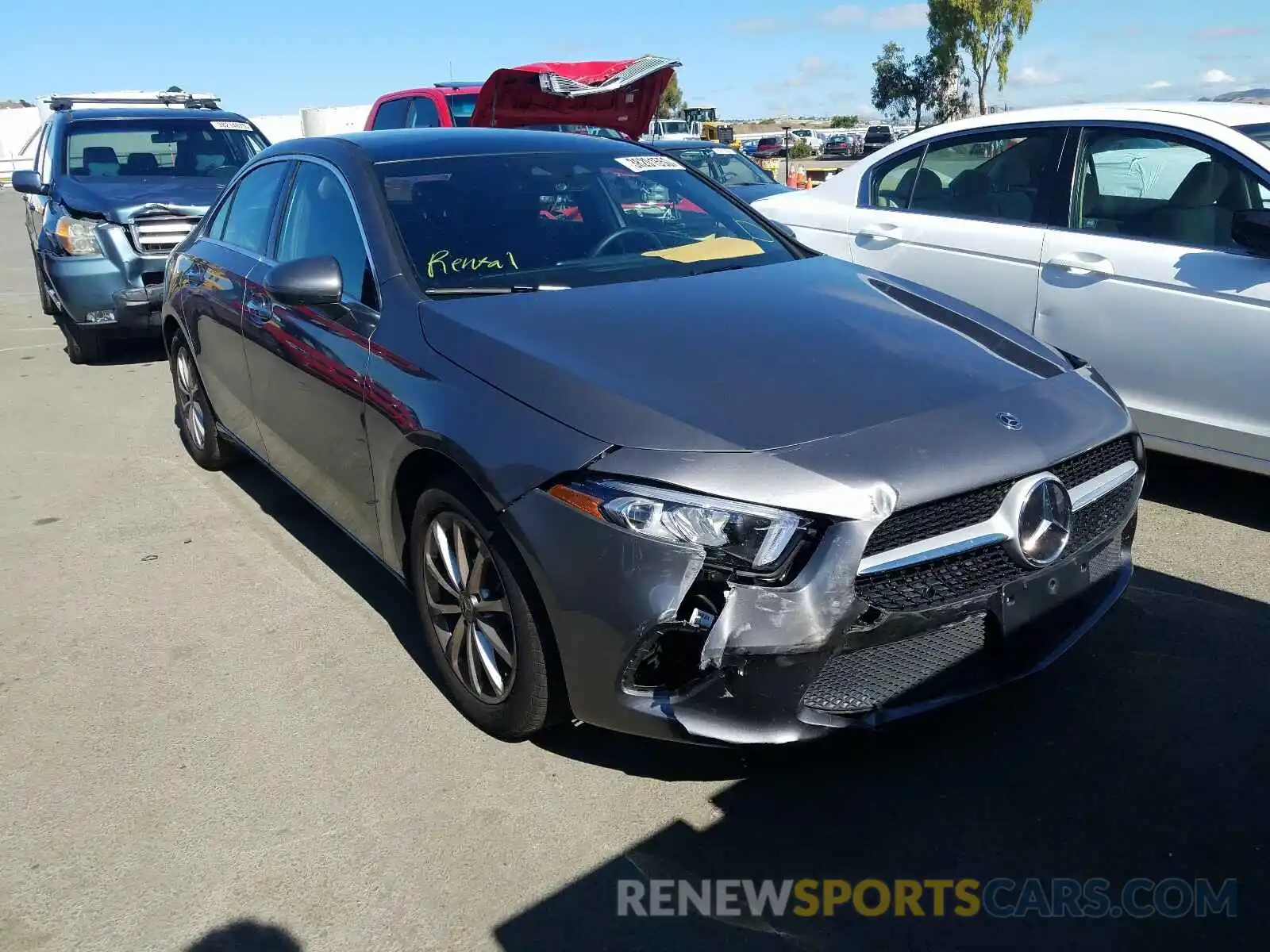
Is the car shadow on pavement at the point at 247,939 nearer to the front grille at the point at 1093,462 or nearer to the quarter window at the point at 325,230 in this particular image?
the quarter window at the point at 325,230

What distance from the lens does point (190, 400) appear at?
571 centimetres

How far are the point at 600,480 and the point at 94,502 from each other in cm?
375

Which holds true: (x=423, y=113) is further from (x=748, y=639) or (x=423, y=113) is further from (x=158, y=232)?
(x=748, y=639)

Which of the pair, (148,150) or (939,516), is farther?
(148,150)

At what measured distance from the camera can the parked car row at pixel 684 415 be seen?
2.50 metres

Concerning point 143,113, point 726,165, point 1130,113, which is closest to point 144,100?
point 143,113

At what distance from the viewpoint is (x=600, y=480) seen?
257 centimetres

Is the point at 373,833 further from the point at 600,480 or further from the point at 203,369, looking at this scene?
the point at 203,369

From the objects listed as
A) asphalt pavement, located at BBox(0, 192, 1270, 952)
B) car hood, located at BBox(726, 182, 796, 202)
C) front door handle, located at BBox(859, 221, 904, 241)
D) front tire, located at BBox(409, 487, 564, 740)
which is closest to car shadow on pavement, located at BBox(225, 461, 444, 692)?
asphalt pavement, located at BBox(0, 192, 1270, 952)

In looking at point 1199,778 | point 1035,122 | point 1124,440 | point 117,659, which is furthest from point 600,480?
point 1035,122

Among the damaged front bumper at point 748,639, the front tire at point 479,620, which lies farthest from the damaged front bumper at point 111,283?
the damaged front bumper at point 748,639

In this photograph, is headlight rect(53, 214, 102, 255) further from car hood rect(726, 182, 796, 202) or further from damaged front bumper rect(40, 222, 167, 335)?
car hood rect(726, 182, 796, 202)

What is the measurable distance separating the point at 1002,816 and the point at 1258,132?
130 inches

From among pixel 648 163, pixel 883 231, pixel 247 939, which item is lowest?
pixel 247 939
